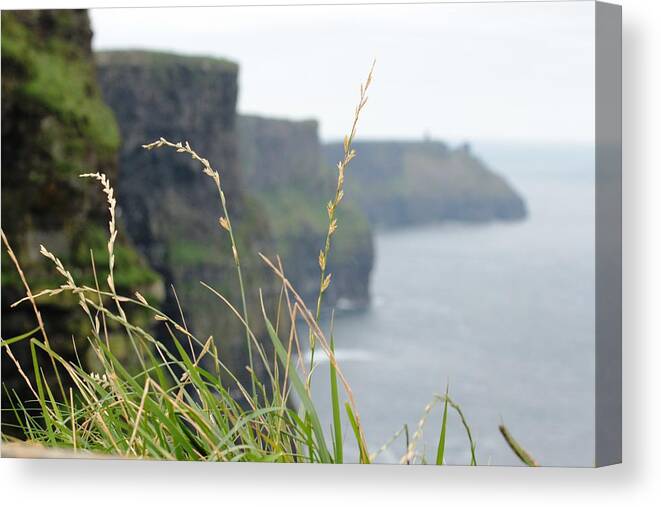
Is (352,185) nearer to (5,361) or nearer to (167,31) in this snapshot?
(167,31)

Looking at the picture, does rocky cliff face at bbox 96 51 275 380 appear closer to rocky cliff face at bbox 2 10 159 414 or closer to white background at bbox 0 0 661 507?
rocky cliff face at bbox 2 10 159 414

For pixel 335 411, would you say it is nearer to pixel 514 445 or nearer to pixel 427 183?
pixel 514 445

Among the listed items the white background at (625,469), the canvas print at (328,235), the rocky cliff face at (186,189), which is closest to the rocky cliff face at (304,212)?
the canvas print at (328,235)

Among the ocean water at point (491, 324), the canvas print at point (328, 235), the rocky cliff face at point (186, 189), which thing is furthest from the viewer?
the rocky cliff face at point (186, 189)

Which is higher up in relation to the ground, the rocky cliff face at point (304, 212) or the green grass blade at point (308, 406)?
the green grass blade at point (308, 406)

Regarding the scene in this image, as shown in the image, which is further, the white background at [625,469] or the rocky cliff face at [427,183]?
the rocky cliff face at [427,183]

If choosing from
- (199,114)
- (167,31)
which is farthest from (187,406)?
(199,114)

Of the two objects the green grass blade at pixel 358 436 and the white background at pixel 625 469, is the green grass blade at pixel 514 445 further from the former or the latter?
the white background at pixel 625 469

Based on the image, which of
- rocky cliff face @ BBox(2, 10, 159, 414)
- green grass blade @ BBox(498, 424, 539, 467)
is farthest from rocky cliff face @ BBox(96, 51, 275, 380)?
green grass blade @ BBox(498, 424, 539, 467)

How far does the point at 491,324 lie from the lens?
8617mm

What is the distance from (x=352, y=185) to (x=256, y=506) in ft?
13.5

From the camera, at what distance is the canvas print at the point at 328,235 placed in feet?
7.41

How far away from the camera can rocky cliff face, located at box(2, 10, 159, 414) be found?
4.29 metres

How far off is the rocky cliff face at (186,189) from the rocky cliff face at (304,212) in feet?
0.68
